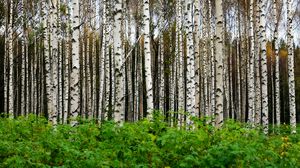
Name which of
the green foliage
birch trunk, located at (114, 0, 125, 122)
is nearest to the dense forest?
birch trunk, located at (114, 0, 125, 122)

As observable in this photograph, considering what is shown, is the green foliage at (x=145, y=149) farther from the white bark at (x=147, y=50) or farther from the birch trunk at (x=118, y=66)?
the white bark at (x=147, y=50)

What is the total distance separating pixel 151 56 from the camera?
29812mm

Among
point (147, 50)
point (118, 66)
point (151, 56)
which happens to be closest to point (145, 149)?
point (118, 66)

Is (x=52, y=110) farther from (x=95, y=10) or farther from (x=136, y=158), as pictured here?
(x=95, y=10)

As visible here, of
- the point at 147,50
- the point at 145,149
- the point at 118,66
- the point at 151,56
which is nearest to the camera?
the point at 145,149

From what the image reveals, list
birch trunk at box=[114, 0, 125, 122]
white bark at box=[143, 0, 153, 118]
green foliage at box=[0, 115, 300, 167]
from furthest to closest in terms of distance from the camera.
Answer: white bark at box=[143, 0, 153, 118]
birch trunk at box=[114, 0, 125, 122]
green foliage at box=[0, 115, 300, 167]

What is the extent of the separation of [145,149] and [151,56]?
2431 cm

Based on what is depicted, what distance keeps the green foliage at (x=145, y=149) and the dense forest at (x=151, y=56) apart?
0.70m

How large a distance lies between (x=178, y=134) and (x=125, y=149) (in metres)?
0.88

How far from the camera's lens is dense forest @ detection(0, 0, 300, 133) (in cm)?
968

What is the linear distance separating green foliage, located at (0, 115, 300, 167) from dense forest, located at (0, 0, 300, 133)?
696 millimetres

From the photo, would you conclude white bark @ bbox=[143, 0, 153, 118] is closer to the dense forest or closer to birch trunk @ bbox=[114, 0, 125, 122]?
the dense forest

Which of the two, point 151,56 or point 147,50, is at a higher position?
point 151,56

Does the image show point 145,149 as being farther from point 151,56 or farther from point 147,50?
point 151,56
